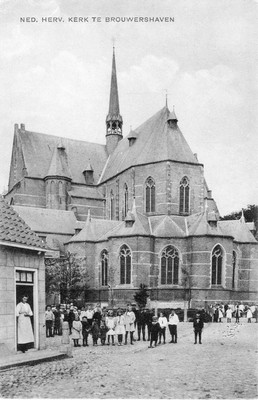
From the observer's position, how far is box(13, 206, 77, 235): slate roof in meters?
46.5

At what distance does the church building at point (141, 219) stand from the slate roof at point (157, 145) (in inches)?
4.9

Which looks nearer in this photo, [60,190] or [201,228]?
[201,228]

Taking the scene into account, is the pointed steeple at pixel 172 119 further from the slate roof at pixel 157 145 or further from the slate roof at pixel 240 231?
the slate roof at pixel 240 231

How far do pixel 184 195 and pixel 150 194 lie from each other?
3.38m

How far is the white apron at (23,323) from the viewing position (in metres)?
13.2

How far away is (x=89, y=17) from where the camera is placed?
10.8 m

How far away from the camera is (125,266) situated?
129 ft

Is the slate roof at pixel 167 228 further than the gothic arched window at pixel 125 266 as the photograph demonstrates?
Yes

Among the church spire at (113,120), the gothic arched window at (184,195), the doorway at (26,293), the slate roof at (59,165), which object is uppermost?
the church spire at (113,120)

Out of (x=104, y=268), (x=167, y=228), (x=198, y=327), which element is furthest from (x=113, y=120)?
(x=198, y=327)

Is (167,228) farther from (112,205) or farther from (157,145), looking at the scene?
(112,205)

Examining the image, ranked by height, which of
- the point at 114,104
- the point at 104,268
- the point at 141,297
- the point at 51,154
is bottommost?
the point at 141,297

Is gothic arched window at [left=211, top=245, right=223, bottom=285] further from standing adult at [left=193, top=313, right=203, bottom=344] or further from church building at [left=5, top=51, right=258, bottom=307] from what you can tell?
standing adult at [left=193, top=313, right=203, bottom=344]

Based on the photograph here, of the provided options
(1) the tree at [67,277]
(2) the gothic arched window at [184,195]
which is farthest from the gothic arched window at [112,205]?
(2) the gothic arched window at [184,195]
